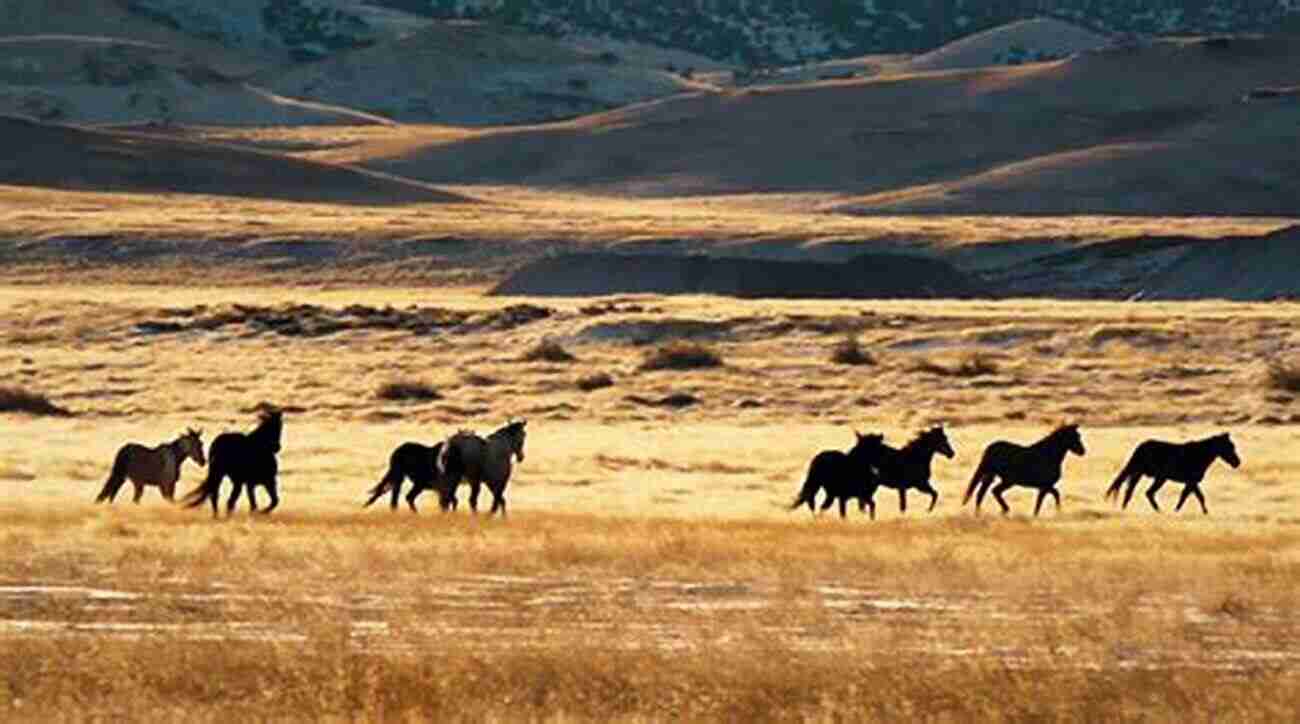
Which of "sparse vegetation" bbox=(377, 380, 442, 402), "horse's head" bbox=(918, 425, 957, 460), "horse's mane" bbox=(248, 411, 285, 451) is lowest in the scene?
"sparse vegetation" bbox=(377, 380, 442, 402)

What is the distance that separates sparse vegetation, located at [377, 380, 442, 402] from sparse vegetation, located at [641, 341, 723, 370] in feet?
17.2

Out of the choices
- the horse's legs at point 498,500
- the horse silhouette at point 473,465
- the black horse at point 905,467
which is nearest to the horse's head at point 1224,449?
the black horse at point 905,467

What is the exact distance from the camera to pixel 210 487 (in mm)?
30891

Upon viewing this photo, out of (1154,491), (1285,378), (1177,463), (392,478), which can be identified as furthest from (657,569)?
(1285,378)

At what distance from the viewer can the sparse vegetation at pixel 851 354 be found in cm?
6275

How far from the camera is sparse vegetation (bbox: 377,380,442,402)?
57469 mm

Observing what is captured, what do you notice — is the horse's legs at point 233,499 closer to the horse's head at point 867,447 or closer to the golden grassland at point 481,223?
the horse's head at point 867,447

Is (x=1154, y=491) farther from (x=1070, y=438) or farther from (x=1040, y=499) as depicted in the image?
(x=1040, y=499)

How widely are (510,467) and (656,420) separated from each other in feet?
69.9

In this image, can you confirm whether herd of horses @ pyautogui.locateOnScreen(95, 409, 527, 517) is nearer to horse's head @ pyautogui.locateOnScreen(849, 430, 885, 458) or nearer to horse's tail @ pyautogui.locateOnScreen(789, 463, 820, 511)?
horse's tail @ pyautogui.locateOnScreen(789, 463, 820, 511)

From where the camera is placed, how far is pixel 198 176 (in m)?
143

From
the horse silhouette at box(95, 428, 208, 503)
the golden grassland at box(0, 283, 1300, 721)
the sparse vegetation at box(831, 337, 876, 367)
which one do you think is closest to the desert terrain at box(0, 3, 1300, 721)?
the golden grassland at box(0, 283, 1300, 721)

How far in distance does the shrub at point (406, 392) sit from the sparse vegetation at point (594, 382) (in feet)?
8.97

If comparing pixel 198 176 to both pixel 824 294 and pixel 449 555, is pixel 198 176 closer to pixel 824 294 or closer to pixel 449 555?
pixel 824 294
